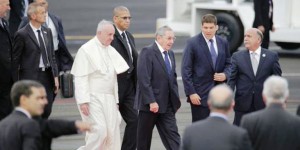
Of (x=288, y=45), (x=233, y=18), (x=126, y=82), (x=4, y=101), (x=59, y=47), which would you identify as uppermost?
(x=59, y=47)

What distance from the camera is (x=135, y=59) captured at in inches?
569

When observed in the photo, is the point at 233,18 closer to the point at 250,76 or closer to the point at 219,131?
the point at 250,76

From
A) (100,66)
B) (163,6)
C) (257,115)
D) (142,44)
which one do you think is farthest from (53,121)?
(163,6)

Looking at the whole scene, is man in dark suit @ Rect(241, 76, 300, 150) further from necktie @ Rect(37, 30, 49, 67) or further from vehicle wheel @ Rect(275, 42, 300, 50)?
vehicle wheel @ Rect(275, 42, 300, 50)

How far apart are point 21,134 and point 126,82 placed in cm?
497

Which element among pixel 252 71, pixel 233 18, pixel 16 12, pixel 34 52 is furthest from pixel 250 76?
pixel 233 18

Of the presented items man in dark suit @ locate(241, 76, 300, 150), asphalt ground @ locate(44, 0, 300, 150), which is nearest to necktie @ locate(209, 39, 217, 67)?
asphalt ground @ locate(44, 0, 300, 150)

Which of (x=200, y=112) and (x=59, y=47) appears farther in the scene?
(x=59, y=47)

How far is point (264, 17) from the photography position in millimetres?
20719

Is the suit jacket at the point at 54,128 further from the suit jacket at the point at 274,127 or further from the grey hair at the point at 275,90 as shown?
the grey hair at the point at 275,90

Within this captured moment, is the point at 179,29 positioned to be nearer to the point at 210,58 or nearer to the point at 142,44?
the point at 142,44

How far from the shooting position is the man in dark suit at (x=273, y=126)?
9688 millimetres

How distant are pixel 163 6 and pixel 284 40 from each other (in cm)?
1066

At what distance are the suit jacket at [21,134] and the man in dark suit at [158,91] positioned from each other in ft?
13.8
